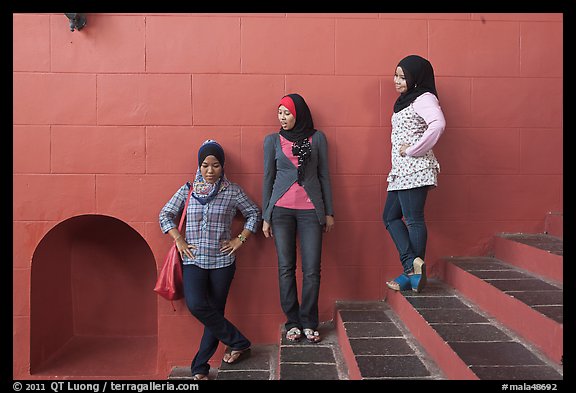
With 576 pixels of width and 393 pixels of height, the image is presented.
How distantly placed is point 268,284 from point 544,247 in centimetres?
203

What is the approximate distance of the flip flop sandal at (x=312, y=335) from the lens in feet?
10.4

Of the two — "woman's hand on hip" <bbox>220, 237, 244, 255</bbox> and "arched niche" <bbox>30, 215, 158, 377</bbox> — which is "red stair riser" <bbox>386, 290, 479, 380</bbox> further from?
"arched niche" <bbox>30, 215, 158, 377</bbox>

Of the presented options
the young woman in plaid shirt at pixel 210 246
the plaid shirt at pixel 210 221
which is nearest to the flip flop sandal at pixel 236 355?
the young woman in plaid shirt at pixel 210 246

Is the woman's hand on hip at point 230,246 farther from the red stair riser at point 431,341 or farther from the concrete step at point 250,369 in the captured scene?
the red stair riser at point 431,341

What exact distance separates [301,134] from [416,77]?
896 millimetres

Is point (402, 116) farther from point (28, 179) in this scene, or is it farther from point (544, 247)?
point (28, 179)

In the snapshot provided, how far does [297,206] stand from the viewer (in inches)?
127

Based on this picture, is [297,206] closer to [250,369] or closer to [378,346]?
[378,346]

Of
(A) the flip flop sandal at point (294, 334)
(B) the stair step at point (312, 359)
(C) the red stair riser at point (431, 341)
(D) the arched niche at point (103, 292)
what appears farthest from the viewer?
(D) the arched niche at point (103, 292)

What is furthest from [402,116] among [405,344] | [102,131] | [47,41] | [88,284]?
[88,284]

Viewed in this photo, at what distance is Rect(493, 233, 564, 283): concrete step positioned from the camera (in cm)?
288

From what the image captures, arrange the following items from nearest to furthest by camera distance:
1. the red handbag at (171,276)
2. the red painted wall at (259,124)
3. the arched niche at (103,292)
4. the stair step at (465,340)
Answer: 1. the stair step at (465,340)
2. the red handbag at (171,276)
3. the red painted wall at (259,124)
4. the arched niche at (103,292)

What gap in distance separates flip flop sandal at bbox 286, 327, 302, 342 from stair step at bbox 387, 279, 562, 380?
74 cm

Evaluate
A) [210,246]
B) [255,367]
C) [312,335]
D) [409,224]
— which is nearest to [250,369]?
[255,367]
